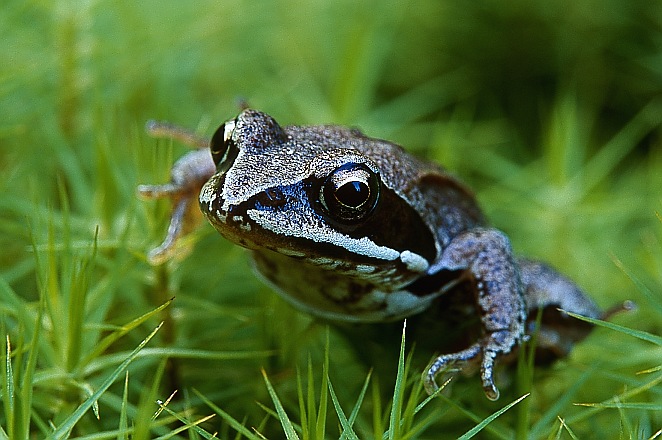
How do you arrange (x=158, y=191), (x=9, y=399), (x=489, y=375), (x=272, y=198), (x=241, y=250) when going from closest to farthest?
(x=9, y=399)
(x=272, y=198)
(x=489, y=375)
(x=158, y=191)
(x=241, y=250)

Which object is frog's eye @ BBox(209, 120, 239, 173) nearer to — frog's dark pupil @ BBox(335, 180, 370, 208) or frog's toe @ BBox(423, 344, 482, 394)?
frog's dark pupil @ BBox(335, 180, 370, 208)

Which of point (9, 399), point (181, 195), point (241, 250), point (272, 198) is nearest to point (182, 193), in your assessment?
point (181, 195)

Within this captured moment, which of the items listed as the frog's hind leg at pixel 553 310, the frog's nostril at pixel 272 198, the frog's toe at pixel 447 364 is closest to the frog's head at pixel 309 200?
the frog's nostril at pixel 272 198

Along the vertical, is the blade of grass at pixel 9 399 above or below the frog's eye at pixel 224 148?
below

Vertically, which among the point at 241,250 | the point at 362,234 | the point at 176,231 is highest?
the point at 362,234

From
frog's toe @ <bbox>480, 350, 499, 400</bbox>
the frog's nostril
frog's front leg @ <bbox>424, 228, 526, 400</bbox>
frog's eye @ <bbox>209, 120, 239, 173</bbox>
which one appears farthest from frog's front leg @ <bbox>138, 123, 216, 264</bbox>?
frog's toe @ <bbox>480, 350, 499, 400</bbox>

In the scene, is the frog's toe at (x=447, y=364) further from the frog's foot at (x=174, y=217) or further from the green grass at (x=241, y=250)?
the frog's foot at (x=174, y=217)

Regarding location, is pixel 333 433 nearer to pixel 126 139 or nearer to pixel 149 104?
pixel 126 139

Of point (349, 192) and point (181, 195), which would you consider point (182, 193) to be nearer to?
point (181, 195)
